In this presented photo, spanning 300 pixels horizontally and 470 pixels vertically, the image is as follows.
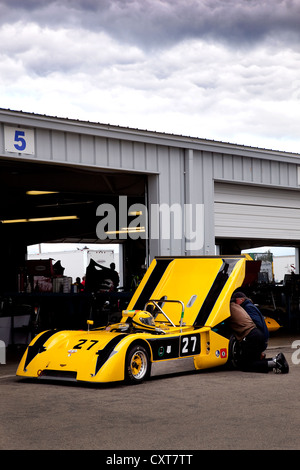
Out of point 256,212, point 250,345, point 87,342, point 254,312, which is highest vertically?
point 256,212

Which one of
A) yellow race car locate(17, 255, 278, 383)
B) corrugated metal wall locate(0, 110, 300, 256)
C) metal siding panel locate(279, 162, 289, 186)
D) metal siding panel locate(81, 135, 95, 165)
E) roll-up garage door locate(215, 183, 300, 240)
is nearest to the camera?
yellow race car locate(17, 255, 278, 383)

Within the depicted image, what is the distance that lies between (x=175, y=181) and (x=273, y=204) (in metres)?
3.13

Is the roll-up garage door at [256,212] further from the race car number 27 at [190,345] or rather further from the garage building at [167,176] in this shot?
the race car number 27 at [190,345]

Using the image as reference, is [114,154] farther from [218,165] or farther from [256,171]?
[256,171]

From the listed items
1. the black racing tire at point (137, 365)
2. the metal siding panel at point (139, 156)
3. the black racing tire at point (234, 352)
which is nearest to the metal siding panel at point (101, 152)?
the metal siding panel at point (139, 156)

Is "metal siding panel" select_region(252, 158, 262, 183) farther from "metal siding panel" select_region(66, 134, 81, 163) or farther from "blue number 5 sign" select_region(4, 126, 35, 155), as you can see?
"blue number 5 sign" select_region(4, 126, 35, 155)

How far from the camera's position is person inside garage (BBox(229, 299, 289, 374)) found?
400 inches

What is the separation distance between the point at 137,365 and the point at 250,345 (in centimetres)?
199

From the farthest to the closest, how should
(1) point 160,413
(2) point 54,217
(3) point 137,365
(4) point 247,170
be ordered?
(2) point 54,217 → (4) point 247,170 → (3) point 137,365 → (1) point 160,413

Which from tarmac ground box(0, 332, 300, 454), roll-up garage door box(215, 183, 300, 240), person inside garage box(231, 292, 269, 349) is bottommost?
tarmac ground box(0, 332, 300, 454)

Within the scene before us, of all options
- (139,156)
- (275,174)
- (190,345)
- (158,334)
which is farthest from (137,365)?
(275,174)

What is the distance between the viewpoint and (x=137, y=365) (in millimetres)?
9320

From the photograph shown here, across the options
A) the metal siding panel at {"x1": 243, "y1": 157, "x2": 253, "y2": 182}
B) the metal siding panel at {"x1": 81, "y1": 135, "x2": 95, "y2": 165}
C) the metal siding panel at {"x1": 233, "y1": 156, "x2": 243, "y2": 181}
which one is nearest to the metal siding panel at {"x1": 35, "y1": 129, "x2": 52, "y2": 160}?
the metal siding panel at {"x1": 81, "y1": 135, "x2": 95, "y2": 165}

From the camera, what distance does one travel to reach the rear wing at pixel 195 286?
1068 cm
